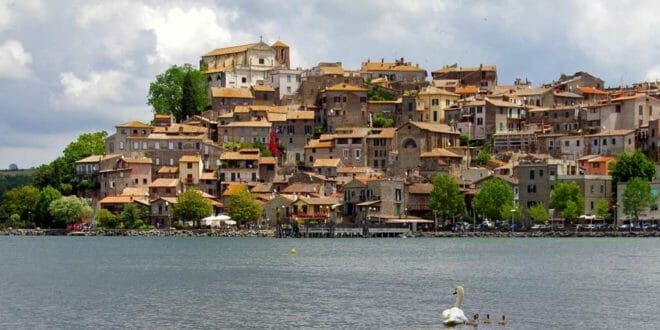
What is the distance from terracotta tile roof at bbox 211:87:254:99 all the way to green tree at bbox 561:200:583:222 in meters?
39.1

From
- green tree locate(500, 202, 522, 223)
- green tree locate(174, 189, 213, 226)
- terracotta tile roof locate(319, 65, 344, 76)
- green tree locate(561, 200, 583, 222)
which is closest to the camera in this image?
green tree locate(561, 200, 583, 222)

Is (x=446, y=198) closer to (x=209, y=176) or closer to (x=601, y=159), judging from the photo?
(x=601, y=159)

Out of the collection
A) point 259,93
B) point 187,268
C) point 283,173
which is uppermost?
point 259,93

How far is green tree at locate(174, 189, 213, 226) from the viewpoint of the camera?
335ft

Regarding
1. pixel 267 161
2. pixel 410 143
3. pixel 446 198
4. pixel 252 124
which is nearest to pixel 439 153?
pixel 410 143

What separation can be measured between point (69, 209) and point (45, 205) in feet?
16.1

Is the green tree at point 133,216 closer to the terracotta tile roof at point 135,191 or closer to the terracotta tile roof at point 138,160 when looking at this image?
the terracotta tile roof at point 135,191

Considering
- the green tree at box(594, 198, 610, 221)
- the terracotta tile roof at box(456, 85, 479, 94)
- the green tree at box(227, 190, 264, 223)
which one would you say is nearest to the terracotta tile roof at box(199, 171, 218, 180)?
the green tree at box(227, 190, 264, 223)

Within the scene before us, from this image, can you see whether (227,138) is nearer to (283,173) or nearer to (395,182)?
(283,173)

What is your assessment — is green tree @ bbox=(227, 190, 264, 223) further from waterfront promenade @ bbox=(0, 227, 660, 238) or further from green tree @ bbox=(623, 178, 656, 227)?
green tree @ bbox=(623, 178, 656, 227)

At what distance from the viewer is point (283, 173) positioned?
111m

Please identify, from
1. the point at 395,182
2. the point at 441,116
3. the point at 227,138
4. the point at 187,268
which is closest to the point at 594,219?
the point at 395,182

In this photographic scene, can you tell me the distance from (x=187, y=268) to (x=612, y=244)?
34.0 metres

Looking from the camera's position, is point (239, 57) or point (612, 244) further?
point (239, 57)
